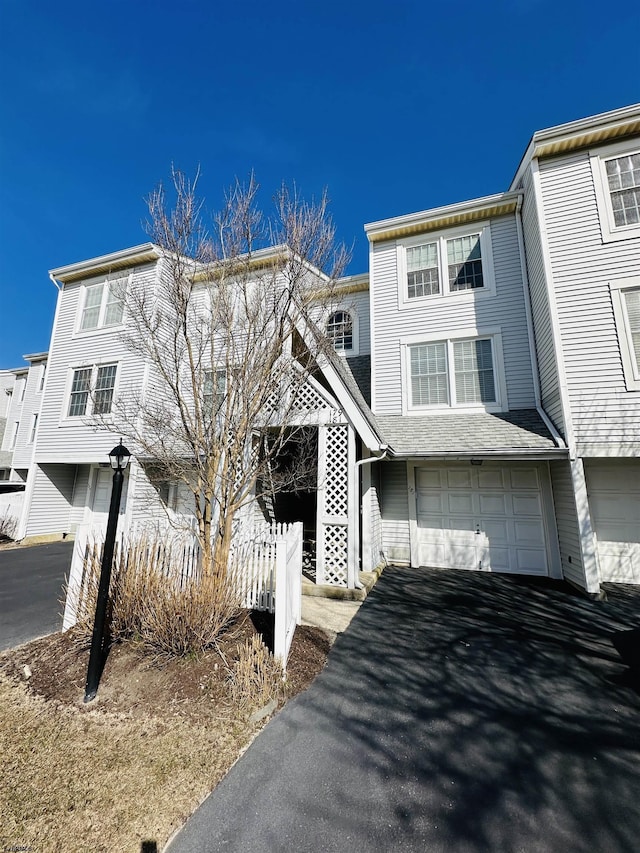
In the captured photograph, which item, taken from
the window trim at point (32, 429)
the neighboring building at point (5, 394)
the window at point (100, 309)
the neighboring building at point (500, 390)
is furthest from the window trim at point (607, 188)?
the neighboring building at point (5, 394)

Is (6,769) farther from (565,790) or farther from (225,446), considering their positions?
(565,790)

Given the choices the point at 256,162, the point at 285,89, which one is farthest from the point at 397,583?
the point at 285,89

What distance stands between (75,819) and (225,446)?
3919 millimetres

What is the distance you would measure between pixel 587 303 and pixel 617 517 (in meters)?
4.83

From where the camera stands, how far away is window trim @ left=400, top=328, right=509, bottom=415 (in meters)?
9.02

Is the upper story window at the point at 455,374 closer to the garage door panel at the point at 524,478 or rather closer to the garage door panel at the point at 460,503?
the garage door panel at the point at 524,478

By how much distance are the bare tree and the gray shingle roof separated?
3471 millimetres

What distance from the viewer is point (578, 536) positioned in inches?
278

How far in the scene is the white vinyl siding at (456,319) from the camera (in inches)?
354

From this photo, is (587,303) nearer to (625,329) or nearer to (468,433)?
(625,329)

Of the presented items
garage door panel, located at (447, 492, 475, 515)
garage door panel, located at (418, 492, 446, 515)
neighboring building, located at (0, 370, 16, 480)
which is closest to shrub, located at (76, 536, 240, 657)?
garage door panel, located at (418, 492, 446, 515)

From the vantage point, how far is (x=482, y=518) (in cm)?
866

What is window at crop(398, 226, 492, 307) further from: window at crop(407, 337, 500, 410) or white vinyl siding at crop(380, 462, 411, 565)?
white vinyl siding at crop(380, 462, 411, 565)

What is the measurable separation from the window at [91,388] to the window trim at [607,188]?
14321 millimetres
